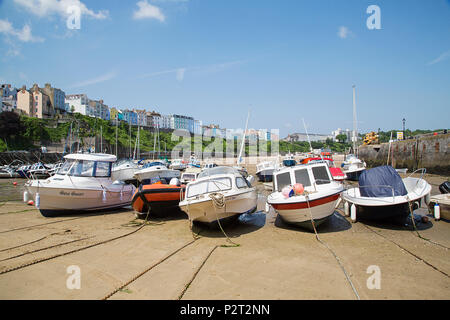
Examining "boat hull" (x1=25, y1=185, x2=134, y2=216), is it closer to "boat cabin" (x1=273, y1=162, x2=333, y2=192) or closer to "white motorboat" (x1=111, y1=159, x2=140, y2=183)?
"boat cabin" (x1=273, y1=162, x2=333, y2=192)

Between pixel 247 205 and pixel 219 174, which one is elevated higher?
pixel 219 174

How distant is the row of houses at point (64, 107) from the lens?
90.8m

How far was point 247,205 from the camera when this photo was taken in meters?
10.8

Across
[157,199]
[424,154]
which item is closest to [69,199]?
[157,199]

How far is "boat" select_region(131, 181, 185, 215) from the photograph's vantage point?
38.7 ft

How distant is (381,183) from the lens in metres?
11.0

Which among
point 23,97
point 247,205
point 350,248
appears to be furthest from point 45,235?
point 23,97

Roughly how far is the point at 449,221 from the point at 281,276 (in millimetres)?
9349

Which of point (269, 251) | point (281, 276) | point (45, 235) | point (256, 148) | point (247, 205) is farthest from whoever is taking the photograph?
point (256, 148)

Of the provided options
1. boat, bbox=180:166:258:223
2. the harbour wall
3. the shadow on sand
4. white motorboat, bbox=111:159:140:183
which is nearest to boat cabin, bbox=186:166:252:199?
boat, bbox=180:166:258:223

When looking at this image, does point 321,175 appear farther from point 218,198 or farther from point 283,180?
point 218,198

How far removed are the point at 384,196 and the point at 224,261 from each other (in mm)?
7100

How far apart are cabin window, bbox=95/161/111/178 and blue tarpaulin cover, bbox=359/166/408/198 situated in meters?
12.3
